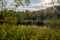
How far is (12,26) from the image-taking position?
4590mm

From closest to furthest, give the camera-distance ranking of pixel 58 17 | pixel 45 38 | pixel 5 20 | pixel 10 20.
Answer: pixel 45 38, pixel 10 20, pixel 5 20, pixel 58 17

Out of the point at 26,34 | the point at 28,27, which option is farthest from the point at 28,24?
the point at 26,34

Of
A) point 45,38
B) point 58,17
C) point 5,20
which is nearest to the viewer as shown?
point 45,38

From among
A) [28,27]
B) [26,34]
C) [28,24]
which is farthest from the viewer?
[28,24]

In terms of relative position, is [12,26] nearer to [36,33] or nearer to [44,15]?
[36,33]

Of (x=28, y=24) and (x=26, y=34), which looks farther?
(x=28, y=24)

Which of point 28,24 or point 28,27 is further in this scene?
point 28,24

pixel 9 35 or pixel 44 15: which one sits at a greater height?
pixel 44 15

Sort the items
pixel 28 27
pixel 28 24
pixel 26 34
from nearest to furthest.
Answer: pixel 26 34, pixel 28 27, pixel 28 24

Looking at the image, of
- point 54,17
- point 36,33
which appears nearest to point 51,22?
point 54,17

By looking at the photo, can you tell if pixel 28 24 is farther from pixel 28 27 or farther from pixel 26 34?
pixel 26 34

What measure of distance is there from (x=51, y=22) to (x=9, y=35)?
138 cm

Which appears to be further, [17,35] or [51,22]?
[51,22]

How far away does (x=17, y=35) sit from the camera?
4305 millimetres
